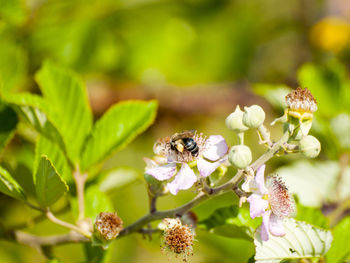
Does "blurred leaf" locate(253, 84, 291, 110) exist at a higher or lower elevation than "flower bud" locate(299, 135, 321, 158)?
lower

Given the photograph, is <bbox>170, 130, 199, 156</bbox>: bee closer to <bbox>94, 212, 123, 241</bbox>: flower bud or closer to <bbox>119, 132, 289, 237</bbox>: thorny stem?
<bbox>119, 132, 289, 237</bbox>: thorny stem

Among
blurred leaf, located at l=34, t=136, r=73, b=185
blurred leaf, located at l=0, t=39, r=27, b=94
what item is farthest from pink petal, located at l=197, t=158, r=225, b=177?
blurred leaf, located at l=0, t=39, r=27, b=94

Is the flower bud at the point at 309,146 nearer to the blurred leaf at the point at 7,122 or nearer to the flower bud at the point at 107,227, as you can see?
the flower bud at the point at 107,227

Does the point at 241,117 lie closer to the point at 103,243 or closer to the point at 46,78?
the point at 103,243

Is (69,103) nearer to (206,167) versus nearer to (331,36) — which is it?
(206,167)

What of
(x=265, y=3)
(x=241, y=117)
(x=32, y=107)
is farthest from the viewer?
(x=265, y=3)

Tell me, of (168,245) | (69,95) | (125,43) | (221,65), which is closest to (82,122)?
(69,95)
